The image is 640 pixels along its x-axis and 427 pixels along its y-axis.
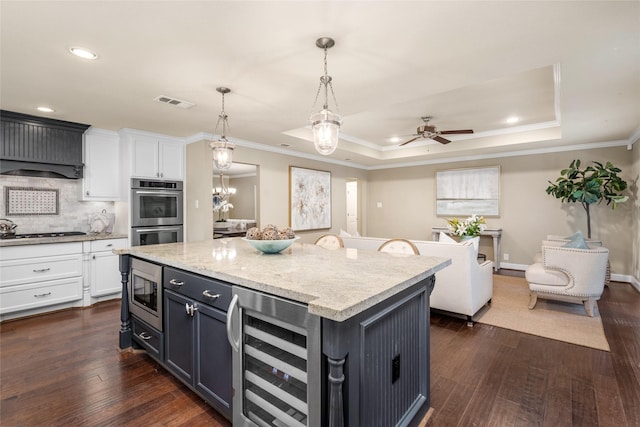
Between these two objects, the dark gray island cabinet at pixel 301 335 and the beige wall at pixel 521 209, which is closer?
the dark gray island cabinet at pixel 301 335

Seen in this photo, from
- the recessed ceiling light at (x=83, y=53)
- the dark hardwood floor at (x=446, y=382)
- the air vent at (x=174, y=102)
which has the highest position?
the air vent at (x=174, y=102)

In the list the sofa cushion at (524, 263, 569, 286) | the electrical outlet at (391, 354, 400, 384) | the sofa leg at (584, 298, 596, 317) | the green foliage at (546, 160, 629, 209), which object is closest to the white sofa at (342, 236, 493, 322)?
the sofa cushion at (524, 263, 569, 286)

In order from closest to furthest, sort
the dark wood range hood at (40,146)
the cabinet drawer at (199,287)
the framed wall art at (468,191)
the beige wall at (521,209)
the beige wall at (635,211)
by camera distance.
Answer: the cabinet drawer at (199,287)
the dark wood range hood at (40,146)
the beige wall at (635,211)
the beige wall at (521,209)
the framed wall art at (468,191)

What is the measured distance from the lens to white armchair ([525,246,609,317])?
3.18 meters

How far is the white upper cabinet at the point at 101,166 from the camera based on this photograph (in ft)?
13.5

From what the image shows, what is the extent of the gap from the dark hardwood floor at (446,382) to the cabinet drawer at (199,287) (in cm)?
72

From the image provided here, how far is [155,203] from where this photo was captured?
14.6 ft

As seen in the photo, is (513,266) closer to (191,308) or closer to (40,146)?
(191,308)

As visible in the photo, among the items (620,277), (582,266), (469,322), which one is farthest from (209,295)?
(620,277)

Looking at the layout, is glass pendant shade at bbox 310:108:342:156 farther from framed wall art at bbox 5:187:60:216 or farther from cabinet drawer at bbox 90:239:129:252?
framed wall art at bbox 5:187:60:216

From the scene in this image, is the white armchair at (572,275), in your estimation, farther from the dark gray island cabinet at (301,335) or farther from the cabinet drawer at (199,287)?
the cabinet drawer at (199,287)

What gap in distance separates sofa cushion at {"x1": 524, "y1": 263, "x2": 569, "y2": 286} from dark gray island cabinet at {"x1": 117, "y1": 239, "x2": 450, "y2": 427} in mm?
2441

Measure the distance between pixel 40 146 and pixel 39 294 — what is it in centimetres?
181

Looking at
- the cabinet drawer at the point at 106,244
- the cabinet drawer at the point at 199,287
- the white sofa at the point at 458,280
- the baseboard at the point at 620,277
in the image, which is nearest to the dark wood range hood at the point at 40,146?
the cabinet drawer at the point at 106,244
